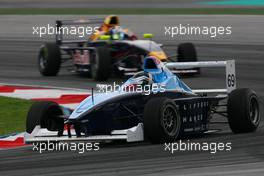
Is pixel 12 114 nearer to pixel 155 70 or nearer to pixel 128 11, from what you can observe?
pixel 155 70

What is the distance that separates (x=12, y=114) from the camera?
1580 centimetres

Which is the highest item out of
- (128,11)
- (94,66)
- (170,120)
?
(128,11)

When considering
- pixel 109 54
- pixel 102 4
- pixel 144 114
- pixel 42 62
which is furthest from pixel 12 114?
pixel 102 4

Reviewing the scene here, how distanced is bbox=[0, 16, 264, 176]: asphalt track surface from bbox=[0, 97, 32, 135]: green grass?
2031mm

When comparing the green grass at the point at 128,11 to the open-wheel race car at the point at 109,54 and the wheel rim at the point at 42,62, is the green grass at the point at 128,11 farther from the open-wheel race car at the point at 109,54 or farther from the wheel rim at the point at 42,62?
the wheel rim at the point at 42,62

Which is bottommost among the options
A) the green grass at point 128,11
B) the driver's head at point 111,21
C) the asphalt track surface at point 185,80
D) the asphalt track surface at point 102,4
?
the asphalt track surface at point 185,80

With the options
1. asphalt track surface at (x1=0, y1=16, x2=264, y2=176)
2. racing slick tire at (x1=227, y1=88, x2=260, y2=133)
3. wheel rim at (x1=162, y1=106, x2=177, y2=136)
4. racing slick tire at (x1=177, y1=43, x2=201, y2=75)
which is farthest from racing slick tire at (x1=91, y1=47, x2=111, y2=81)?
wheel rim at (x1=162, y1=106, x2=177, y2=136)

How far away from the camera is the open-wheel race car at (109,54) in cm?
2025

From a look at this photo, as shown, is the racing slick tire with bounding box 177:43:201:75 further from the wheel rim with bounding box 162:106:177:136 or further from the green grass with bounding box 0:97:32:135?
the wheel rim with bounding box 162:106:177:136

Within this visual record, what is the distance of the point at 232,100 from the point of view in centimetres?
1273

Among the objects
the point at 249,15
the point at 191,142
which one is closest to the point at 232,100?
the point at 191,142

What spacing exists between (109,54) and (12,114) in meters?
4.70

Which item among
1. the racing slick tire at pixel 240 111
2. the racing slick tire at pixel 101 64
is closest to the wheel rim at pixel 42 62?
the racing slick tire at pixel 101 64

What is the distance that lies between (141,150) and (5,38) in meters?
19.8
